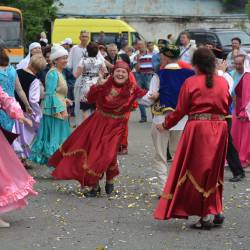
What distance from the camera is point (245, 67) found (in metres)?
12.1

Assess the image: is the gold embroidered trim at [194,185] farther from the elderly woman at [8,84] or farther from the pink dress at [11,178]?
the elderly woman at [8,84]

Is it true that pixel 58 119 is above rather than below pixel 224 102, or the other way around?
below

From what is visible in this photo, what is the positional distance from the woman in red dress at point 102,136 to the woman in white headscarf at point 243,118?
2571 millimetres

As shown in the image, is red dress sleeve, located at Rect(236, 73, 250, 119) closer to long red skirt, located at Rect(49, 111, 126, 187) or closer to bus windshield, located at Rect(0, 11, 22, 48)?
long red skirt, located at Rect(49, 111, 126, 187)

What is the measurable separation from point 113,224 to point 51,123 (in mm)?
3234

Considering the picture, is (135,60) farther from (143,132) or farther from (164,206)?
(164,206)

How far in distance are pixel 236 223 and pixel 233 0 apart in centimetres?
5060

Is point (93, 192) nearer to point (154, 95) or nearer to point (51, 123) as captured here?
point (154, 95)

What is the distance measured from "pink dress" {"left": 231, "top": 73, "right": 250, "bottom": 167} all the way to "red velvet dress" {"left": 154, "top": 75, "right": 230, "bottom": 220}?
3949mm

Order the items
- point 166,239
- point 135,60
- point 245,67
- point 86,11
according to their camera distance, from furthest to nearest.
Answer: point 86,11, point 135,60, point 245,67, point 166,239

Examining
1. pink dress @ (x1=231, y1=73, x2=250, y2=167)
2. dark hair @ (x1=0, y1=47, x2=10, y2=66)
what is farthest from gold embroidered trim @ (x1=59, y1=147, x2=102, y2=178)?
pink dress @ (x1=231, y1=73, x2=250, y2=167)

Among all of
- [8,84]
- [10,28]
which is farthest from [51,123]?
[10,28]

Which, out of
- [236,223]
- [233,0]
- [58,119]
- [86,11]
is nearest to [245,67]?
[58,119]

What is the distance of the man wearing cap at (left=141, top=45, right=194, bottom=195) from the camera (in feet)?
30.5
